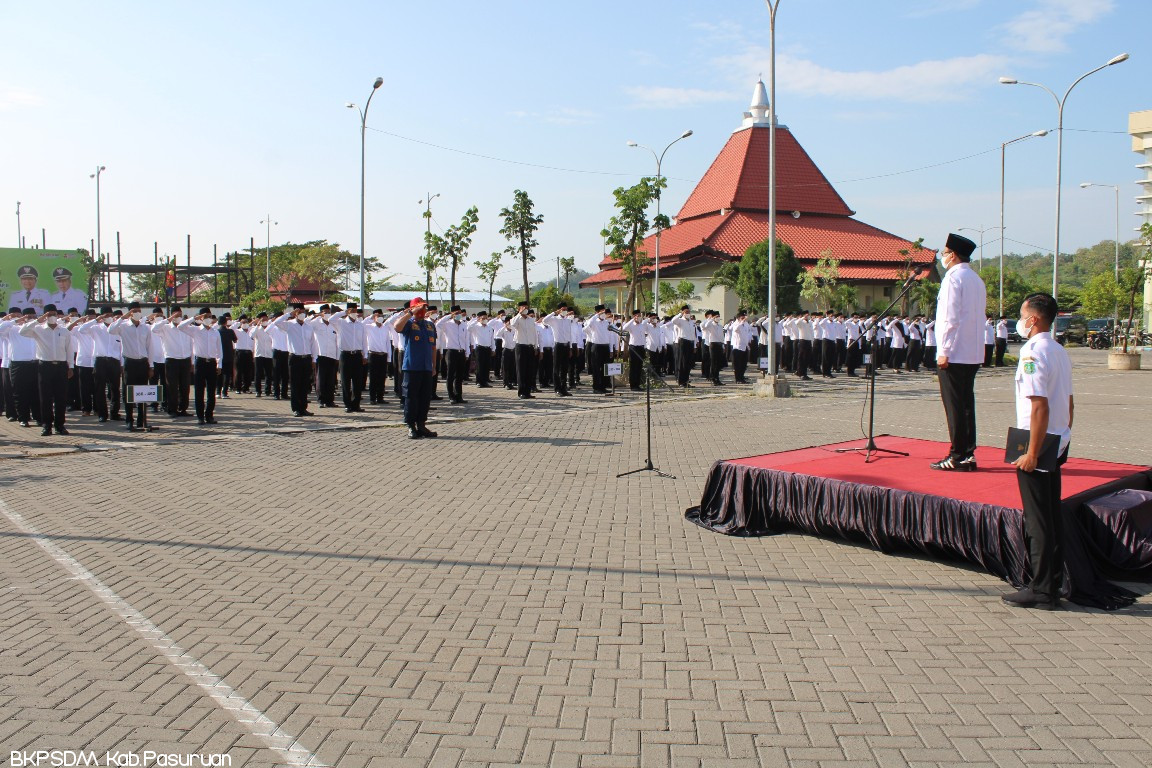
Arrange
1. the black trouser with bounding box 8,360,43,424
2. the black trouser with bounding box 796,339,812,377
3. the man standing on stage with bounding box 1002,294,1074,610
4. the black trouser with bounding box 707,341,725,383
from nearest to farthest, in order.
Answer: the man standing on stage with bounding box 1002,294,1074,610, the black trouser with bounding box 8,360,43,424, the black trouser with bounding box 707,341,725,383, the black trouser with bounding box 796,339,812,377

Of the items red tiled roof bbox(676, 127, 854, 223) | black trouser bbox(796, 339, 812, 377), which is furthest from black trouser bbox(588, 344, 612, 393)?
red tiled roof bbox(676, 127, 854, 223)

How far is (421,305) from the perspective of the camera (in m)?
13.7

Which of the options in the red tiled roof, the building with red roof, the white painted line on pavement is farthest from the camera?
the red tiled roof

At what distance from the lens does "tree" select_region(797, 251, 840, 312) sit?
4991 centimetres

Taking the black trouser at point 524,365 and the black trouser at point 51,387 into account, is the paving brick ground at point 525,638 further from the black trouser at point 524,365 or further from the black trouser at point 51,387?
the black trouser at point 524,365

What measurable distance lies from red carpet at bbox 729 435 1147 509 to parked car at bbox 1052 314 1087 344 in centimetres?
5129

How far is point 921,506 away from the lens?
6.69 m

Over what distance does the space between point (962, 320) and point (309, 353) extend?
12.4 metres

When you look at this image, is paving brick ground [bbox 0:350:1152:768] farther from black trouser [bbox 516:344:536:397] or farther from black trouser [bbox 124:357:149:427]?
black trouser [bbox 516:344:536:397]

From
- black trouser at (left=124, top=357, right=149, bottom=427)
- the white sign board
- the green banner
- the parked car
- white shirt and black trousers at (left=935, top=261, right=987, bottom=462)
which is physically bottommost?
the white sign board

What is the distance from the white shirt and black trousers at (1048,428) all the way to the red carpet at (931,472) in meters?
0.61

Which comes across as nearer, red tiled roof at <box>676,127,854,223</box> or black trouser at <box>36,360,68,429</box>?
black trouser at <box>36,360,68,429</box>

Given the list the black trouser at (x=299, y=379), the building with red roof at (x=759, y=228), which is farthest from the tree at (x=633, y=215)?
the black trouser at (x=299, y=379)

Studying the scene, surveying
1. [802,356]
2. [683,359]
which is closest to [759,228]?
[802,356]
